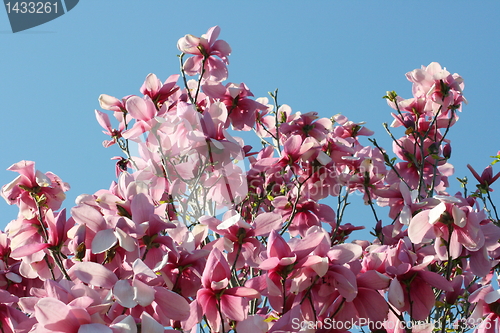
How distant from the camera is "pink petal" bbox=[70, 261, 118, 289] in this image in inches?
45.8

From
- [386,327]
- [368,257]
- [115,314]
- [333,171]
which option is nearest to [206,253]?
[115,314]

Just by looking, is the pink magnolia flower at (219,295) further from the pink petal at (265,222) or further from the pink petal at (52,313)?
the pink petal at (52,313)

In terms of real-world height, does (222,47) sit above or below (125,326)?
above

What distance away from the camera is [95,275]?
3.84 ft

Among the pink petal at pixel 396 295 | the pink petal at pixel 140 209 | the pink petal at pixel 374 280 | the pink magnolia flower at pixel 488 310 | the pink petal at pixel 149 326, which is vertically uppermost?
the pink petal at pixel 140 209

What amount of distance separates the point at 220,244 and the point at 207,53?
4.68ft

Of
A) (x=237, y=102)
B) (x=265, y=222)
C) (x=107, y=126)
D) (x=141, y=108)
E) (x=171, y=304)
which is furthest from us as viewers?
(x=107, y=126)

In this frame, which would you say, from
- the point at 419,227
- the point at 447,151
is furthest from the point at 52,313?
the point at 447,151

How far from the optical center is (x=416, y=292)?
1442 mm

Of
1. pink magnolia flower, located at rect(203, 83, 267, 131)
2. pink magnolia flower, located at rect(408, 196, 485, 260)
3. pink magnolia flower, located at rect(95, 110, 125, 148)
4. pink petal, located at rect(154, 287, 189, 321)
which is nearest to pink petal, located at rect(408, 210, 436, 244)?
pink magnolia flower, located at rect(408, 196, 485, 260)

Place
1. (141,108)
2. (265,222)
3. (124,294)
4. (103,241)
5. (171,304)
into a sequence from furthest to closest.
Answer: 1. (141,108)
2. (265,222)
3. (103,241)
4. (171,304)
5. (124,294)

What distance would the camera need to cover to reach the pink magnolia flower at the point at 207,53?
259 cm

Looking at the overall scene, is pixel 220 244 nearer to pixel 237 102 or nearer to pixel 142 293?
pixel 142 293

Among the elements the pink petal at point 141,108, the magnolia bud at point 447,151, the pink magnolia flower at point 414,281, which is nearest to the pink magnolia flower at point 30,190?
the pink petal at point 141,108
